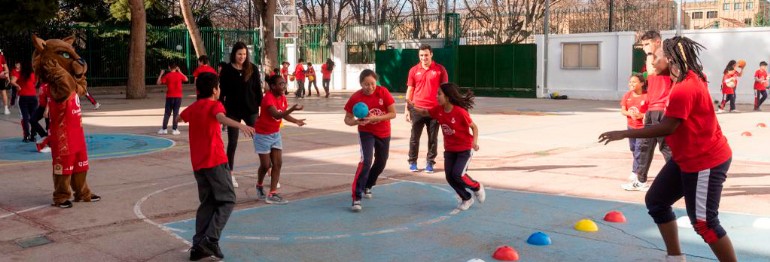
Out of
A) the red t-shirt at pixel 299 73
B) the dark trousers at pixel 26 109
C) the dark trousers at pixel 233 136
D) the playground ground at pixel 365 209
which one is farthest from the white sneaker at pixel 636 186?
the red t-shirt at pixel 299 73

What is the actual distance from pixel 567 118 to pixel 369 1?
38454mm

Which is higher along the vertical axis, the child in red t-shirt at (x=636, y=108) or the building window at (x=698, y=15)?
the building window at (x=698, y=15)

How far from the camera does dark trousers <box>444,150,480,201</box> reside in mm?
7645

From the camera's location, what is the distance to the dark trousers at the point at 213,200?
591 cm

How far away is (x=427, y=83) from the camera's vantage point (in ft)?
33.8

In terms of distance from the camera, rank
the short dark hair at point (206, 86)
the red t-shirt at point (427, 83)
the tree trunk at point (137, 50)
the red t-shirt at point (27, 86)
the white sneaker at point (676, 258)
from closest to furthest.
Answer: the white sneaker at point (676, 258), the short dark hair at point (206, 86), the red t-shirt at point (427, 83), the red t-shirt at point (27, 86), the tree trunk at point (137, 50)

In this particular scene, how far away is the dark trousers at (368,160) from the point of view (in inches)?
303

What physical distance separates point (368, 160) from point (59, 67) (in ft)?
12.0

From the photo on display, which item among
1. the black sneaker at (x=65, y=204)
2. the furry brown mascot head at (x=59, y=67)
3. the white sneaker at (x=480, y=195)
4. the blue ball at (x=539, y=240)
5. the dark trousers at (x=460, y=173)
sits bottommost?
the blue ball at (x=539, y=240)

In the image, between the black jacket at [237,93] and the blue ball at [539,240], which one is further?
the black jacket at [237,93]

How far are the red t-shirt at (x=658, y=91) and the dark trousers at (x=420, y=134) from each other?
2.96 m

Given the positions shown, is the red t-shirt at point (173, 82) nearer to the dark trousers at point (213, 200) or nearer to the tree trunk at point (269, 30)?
the dark trousers at point (213, 200)

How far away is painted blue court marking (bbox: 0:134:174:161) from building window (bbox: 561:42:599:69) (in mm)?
17333

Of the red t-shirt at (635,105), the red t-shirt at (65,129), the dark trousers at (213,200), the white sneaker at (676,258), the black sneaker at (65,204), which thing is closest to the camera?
the white sneaker at (676,258)
